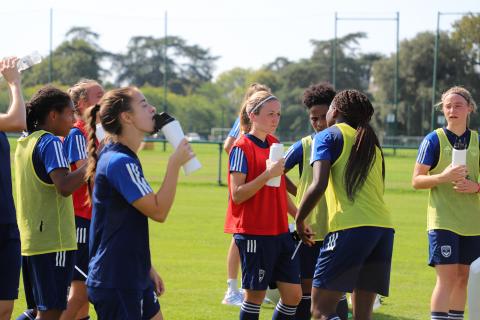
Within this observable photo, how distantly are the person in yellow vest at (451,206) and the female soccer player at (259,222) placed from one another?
118cm

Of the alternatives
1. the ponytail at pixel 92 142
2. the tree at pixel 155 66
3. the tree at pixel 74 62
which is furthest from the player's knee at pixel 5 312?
the tree at pixel 155 66

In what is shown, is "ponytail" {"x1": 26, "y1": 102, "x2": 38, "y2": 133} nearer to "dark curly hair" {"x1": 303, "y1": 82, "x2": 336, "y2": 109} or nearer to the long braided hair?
the long braided hair

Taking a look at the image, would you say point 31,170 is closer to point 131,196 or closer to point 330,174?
point 131,196

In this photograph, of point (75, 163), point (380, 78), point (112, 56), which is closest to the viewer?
point (75, 163)

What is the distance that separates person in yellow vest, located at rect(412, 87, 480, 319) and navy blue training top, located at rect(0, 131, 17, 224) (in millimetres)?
3274

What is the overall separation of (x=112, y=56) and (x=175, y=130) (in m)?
70.2

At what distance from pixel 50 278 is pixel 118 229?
1347mm

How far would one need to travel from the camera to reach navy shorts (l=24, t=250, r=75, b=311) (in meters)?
5.98

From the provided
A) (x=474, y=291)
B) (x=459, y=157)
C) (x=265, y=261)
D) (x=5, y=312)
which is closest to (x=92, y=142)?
(x=5, y=312)

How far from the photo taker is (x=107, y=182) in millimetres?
4918

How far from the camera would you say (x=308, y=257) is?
7414mm

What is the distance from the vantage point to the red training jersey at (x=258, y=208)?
6859 millimetres

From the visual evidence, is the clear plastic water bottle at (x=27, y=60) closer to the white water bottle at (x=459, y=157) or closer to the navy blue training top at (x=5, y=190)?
the navy blue training top at (x=5, y=190)

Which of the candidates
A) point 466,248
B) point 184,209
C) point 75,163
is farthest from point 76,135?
point 184,209
